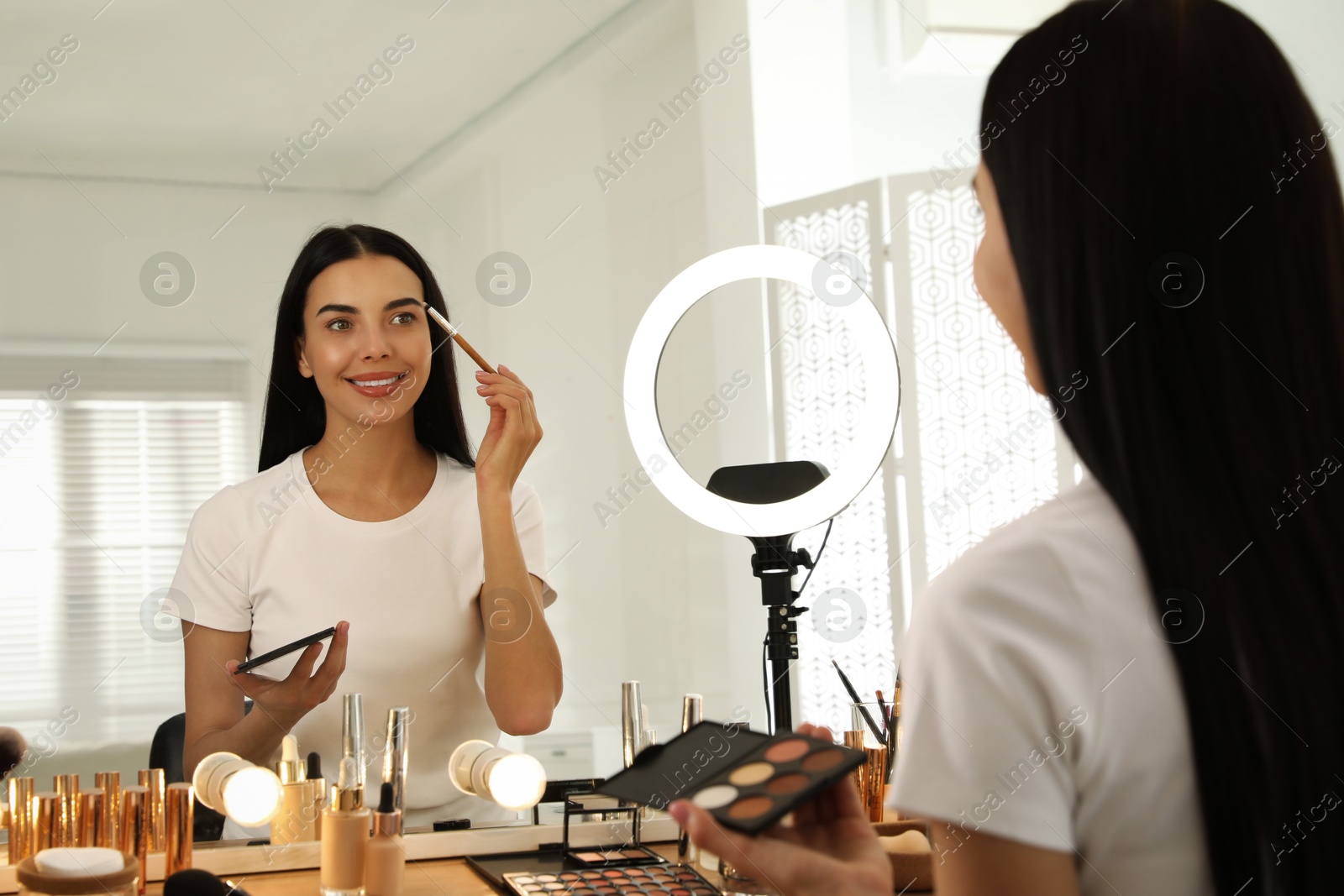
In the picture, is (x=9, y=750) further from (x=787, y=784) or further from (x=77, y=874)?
(x=787, y=784)

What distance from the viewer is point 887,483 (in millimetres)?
1838

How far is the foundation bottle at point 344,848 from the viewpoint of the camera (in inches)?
31.1

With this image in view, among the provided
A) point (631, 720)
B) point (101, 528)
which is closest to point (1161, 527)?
point (631, 720)

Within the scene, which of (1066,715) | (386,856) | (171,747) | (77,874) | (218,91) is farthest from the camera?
(218,91)

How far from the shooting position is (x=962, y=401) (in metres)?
1.88

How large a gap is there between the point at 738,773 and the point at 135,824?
0.57m

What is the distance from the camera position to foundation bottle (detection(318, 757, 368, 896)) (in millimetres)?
791

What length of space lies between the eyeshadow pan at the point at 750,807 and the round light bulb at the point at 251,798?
56 centimetres

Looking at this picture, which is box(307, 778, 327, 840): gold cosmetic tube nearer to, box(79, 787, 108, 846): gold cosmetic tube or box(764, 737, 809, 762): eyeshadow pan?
box(79, 787, 108, 846): gold cosmetic tube

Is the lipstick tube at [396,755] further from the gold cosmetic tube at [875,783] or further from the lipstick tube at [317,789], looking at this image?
the gold cosmetic tube at [875,783]

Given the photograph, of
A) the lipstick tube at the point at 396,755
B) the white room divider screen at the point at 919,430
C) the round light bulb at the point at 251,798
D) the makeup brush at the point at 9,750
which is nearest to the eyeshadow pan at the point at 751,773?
the lipstick tube at the point at 396,755

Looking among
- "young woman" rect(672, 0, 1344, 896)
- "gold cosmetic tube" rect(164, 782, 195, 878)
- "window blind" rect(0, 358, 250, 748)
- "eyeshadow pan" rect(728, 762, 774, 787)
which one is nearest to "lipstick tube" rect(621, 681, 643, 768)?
"gold cosmetic tube" rect(164, 782, 195, 878)

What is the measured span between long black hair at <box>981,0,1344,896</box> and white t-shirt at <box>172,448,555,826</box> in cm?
78

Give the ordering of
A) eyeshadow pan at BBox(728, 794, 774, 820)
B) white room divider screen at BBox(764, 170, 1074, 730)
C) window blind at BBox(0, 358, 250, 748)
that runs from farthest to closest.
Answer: white room divider screen at BBox(764, 170, 1074, 730) → window blind at BBox(0, 358, 250, 748) → eyeshadow pan at BBox(728, 794, 774, 820)
